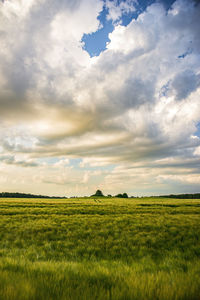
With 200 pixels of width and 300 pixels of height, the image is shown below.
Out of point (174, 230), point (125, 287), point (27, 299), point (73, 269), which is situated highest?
point (27, 299)

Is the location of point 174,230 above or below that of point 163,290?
below

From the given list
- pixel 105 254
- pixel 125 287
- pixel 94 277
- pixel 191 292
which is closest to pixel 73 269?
pixel 94 277

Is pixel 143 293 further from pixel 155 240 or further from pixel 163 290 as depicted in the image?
pixel 155 240

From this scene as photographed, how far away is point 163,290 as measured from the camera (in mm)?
2355

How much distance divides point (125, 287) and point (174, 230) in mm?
9958

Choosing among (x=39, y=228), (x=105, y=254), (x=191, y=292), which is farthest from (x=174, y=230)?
(x=191, y=292)

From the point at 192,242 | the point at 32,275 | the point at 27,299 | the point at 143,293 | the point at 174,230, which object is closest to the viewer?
the point at 27,299

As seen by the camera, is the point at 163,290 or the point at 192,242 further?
the point at 192,242

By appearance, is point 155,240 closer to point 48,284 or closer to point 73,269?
point 73,269

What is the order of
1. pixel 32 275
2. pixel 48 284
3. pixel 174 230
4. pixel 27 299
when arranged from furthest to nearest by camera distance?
pixel 174 230 < pixel 32 275 < pixel 48 284 < pixel 27 299

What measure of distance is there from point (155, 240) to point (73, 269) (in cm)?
666

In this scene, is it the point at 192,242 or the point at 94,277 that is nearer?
the point at 94,277

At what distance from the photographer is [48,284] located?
8.32 ft

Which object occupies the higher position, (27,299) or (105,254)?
(27,299)
